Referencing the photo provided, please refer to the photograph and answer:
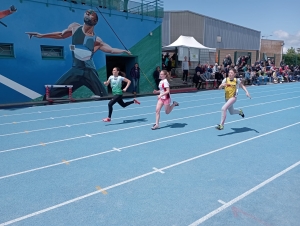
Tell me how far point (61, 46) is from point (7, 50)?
274 cm

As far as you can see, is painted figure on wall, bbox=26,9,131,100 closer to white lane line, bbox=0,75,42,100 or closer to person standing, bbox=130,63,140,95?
white lane line, bbox=0,75,42,100

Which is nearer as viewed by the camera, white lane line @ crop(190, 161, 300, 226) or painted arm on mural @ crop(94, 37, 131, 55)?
white lane line @ crop(190, 161, 300, 226)

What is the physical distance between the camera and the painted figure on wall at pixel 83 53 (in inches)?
580

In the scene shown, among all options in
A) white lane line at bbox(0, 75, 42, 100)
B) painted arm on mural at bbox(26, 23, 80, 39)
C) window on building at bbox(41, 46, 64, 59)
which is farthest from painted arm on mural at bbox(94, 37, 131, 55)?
white lane line at bbox(0, 75, 42, 100)

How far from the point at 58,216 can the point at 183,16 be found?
2836 centimetres

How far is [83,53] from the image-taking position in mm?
15266

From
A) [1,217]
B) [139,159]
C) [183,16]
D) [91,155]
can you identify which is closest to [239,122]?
[139,159]

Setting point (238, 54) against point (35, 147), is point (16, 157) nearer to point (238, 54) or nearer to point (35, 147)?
point (35, 147)

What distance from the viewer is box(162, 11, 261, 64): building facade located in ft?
92.9

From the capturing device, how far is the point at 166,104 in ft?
25.8

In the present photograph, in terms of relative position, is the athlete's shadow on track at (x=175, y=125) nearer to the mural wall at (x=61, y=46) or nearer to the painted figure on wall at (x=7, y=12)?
the mural wall at (x=61, y=46)

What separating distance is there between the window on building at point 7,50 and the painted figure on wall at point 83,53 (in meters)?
2.18

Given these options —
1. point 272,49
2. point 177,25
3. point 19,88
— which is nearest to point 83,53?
point 19,88

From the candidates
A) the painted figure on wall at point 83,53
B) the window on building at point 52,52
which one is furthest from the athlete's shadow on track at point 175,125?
the window on building at point 52,52
